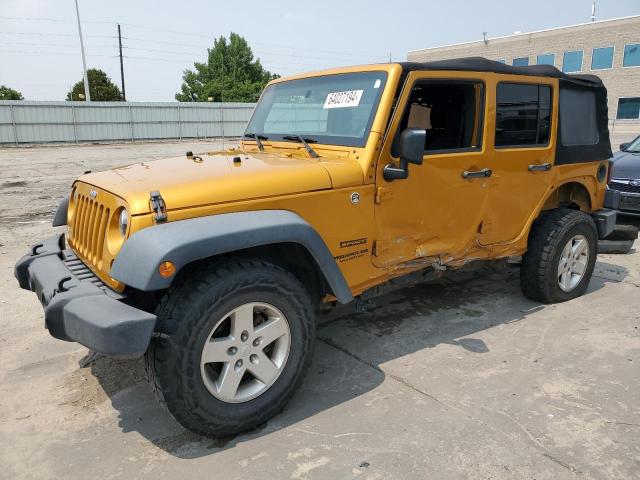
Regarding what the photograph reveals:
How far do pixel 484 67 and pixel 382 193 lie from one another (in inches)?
54.6

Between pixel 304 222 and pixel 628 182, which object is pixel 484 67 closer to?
pixel 304 222

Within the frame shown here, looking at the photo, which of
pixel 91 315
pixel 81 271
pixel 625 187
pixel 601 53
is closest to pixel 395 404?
pixel 91 315

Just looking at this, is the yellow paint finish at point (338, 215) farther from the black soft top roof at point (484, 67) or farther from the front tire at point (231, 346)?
the black soft top roof at point (484, 67)

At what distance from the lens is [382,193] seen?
10.7 ft

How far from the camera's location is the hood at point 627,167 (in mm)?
7695

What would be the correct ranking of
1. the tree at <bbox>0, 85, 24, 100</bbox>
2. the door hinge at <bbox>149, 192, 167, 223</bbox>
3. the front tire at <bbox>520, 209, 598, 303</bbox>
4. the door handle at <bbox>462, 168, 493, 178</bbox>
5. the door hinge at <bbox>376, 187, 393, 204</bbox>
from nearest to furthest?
1. the door hinge at <bbox>149, 192, 167, 223</bbox>
2. the door hinge at <bbox>376, 187, 393, 204</bbox>
3. the door handle at <bbox>462, 168, 493, 178</bbox>
4. the front tire at <bbox>520, 209, 598, 303</bbox>
5. the tree at <bbox>0, 85, 24, 100</bbox>

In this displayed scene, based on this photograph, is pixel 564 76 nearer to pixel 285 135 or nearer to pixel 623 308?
pixel 623 308

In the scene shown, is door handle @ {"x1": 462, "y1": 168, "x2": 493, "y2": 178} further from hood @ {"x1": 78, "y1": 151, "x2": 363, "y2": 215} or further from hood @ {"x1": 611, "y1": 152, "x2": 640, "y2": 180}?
hood @ {"x1": 611, "y1": 152, "x2": 640, "y2": 180}

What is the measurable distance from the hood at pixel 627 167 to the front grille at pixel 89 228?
24.1 feet

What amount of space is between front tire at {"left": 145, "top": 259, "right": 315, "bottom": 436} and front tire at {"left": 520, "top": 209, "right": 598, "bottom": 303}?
248 cm

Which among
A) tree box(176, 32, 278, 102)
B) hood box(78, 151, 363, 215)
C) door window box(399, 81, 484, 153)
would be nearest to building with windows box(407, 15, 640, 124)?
tree box(176, 32, 278, 102)

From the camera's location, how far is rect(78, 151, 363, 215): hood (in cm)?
262

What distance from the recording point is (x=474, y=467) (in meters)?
2.54

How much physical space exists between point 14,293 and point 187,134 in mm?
25955
